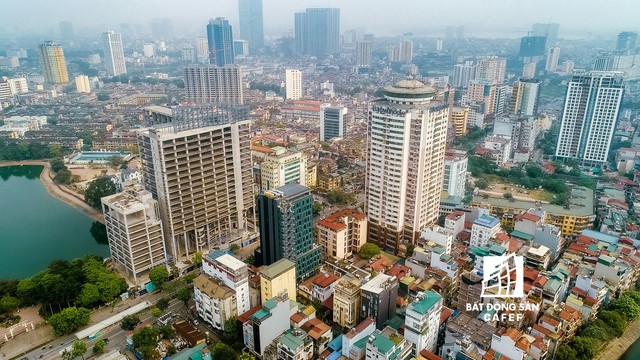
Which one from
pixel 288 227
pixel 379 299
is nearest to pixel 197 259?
pixel 288 227

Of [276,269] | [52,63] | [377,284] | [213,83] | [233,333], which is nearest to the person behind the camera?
[233,333]

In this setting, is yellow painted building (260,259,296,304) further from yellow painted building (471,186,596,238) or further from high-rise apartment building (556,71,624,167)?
high-rise apartment building (556,71,624,167)

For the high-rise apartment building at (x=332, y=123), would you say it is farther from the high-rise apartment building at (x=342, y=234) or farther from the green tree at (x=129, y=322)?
the green tree at (x=129, y=322)

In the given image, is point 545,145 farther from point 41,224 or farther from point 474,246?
point 41,224

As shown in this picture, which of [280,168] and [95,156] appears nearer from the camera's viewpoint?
[280,168]

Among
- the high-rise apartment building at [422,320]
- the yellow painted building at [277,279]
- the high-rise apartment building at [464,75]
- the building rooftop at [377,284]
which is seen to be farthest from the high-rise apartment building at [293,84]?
the high-rise apartment building at [422,320]

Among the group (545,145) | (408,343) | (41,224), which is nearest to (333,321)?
(408,343)

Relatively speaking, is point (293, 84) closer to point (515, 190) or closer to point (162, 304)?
point (515, 190)
